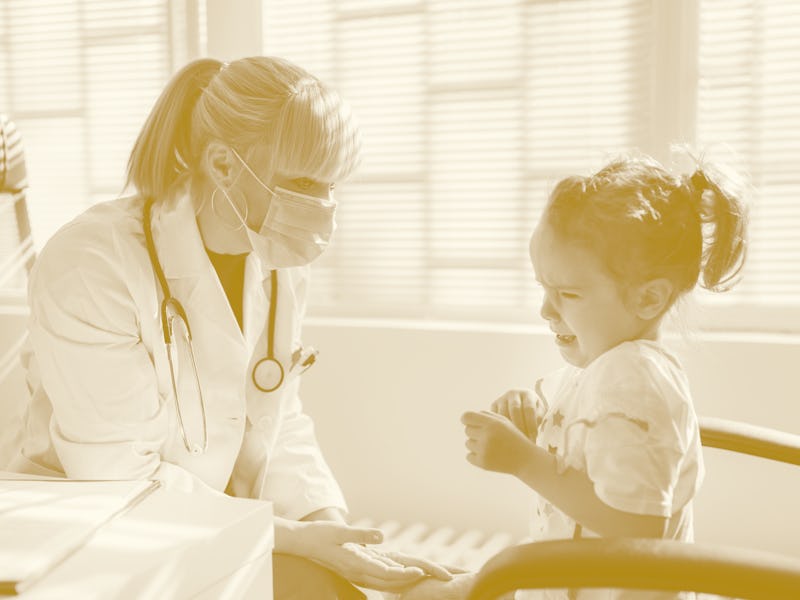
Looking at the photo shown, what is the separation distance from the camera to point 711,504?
1.79 meters

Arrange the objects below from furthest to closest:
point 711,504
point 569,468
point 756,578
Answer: point 711,504 < point 569,468 < point 756,578

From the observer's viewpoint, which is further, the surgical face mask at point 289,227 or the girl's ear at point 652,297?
the surgical face mask at point 289,227

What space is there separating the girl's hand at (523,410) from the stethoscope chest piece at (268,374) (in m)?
0.40

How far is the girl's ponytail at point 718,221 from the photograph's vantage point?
1095 millimetres

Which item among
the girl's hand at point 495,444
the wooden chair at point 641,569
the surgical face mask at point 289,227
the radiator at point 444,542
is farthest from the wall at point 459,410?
the wooden chair at point 641,569

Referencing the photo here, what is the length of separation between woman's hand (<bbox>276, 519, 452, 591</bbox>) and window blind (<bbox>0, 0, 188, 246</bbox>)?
4.60 feet

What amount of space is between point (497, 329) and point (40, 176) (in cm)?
134

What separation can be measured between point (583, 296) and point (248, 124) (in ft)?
1.93

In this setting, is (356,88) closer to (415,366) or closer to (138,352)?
(415,366)

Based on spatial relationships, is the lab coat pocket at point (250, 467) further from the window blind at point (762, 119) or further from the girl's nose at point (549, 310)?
the window blind at point (762, 119)

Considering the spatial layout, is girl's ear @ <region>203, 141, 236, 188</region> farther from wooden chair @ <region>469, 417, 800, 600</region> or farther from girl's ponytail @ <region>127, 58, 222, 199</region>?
wooden chair @ <region>469, 417, 800, 600</region>

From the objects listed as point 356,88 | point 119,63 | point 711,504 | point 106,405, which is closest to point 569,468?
point 106,405

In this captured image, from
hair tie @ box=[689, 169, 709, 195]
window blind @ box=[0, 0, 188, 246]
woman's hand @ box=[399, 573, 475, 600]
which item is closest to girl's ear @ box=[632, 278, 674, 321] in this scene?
hair tie @ box=[689, 169, 709, 195]

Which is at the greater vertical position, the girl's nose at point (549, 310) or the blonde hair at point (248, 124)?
the blonde hair at point (248, 124)
